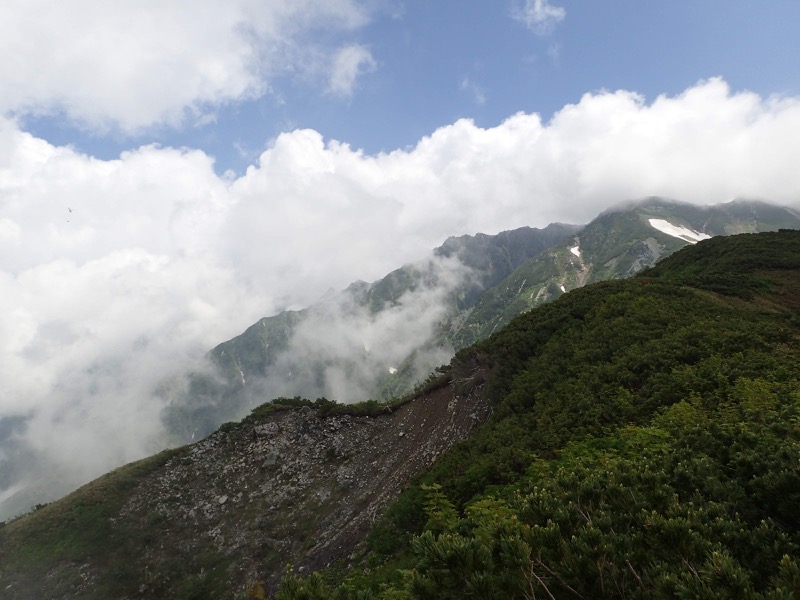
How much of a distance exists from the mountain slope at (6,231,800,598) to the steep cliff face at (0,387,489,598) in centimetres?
13

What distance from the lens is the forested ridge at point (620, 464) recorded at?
5.86 m

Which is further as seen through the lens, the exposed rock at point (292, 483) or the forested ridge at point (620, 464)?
the exposed rock at point (292, 483)

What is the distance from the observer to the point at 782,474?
700cm

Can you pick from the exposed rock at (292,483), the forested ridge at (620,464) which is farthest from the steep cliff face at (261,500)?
the forested ridge at (620,464)

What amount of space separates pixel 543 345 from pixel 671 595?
28301 millimetres

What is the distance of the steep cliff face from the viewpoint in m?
25.7

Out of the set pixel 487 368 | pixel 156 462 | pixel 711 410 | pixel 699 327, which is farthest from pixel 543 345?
pixel 156 462

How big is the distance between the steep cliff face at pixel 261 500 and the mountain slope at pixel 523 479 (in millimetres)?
132

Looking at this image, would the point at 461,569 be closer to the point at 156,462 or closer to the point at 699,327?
the point at 699,327

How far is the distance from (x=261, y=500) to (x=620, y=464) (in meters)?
29.5

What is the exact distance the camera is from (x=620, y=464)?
9.02m

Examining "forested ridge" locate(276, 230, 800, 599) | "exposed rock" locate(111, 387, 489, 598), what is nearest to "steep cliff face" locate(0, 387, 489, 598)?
"exposed rock" locate(111, 387, 489, 598)

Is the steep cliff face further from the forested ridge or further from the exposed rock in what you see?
the forested ridge

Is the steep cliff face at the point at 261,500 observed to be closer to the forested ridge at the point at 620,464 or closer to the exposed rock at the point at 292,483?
the exposed rock at the point at 292,483
